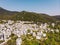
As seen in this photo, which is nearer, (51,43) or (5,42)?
(5,42)

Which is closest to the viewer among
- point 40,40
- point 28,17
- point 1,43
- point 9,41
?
point 1,43

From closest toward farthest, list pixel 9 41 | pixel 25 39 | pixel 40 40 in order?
pixel 9 41 → pixel 25 39 → pixel 40 40

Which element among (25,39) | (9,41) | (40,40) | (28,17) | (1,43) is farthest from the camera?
(28,17)

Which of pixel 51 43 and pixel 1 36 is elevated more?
pixel 1 36

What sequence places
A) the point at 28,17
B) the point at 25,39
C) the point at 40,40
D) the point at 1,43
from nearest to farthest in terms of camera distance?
the point at 1,43, the point at 25,39, the point at 40,40, the point at 28,17

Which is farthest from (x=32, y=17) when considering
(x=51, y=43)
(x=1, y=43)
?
(x=1, y=43)

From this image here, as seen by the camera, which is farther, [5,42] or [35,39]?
[35,39]

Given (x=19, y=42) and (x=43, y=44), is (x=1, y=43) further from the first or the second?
(x=43, y=44)

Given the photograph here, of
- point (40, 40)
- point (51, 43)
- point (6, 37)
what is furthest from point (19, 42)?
point (51, 43)

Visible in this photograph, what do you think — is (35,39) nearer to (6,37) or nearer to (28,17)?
(6,37)
